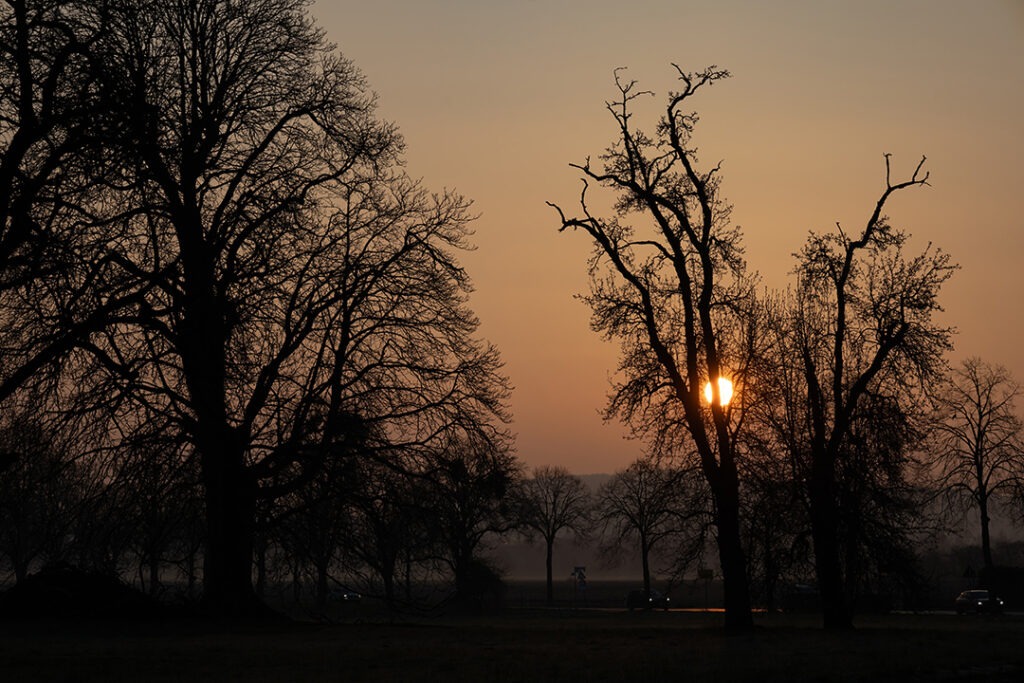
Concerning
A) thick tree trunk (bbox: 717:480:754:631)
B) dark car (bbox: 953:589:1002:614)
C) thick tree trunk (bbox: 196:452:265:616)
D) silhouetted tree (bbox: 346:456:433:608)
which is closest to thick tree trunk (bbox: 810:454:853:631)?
thick tree trunk (bbox: 717:480:754:631)

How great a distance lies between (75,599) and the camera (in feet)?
87.1

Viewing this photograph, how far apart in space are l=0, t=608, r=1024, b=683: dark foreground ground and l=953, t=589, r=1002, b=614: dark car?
38.6 metres

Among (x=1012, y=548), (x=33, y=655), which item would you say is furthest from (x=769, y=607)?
(x=1012, y=548)

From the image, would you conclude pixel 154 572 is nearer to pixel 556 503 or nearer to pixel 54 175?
pixel 54 175

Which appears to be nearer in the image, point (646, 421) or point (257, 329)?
point (257, 329)

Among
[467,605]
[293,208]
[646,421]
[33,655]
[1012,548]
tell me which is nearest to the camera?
[33,655]

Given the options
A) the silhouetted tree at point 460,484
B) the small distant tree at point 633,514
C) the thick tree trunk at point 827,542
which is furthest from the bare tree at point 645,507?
the silhouetted tree at point 460,484

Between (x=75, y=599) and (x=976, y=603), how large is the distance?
169ft

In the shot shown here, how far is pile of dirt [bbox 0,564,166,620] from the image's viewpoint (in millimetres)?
26219

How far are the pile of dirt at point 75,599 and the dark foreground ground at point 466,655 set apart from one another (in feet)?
3.20

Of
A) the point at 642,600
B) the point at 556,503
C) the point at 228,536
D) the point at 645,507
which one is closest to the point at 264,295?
the point at 228,536

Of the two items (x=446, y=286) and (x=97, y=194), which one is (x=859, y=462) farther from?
(x=97, y=194)

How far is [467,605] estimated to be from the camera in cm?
7912

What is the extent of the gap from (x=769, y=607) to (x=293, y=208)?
17.8 meters
